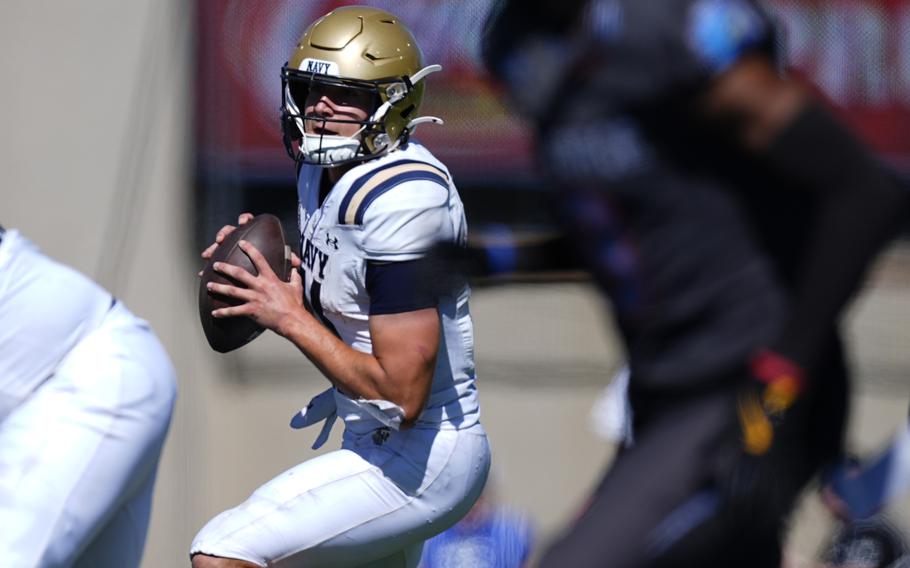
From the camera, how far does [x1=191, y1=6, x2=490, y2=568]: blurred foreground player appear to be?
304 centimetres

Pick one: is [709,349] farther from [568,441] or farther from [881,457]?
[568,441]

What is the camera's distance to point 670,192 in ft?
7.40

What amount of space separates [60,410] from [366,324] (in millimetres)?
678

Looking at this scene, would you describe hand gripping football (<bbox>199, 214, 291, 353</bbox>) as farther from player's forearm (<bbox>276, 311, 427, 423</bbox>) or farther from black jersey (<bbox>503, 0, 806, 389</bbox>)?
black jersey (<bbox>503, 0, 806, 389</bbox>)

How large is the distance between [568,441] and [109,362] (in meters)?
3.52

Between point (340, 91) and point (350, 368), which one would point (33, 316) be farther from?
point (340, 91)

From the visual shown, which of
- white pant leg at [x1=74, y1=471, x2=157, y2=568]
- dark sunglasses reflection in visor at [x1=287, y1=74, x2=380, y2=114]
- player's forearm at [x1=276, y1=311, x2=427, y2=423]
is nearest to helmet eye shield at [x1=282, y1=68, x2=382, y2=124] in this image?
dark sunglasses reflection in visor at [x1=287, y1=74, x2=380, y2=114]

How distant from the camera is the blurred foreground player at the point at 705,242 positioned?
213cm

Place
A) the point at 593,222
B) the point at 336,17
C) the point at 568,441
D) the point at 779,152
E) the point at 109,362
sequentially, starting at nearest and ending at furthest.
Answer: the point at 779,152, the point at 593,222, the point at 109,362, the point at 336,17, the point at 568,441

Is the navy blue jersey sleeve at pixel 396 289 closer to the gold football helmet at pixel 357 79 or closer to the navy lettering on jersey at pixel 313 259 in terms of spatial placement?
the navy lettering on jersey at pixel 313 259

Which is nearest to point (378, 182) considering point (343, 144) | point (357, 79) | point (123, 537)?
point (343, 144)

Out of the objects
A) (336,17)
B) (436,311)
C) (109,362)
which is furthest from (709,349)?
(336,17)

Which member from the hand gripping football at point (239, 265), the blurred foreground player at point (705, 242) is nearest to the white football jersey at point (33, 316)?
the hand gripping football at point (239, 265)

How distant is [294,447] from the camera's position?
6293 mm
